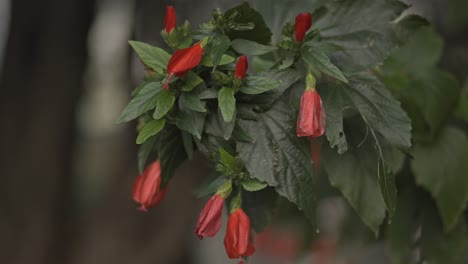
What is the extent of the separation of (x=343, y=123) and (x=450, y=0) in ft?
4.51

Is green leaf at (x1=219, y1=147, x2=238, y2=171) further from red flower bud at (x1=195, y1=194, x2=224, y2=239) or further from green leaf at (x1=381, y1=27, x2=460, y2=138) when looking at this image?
green leaf at (x1=381, y1=27, x2=460, y2=138)

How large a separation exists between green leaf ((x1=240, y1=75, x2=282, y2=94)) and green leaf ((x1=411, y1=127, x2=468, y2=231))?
0.44 meters

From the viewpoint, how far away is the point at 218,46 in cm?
81

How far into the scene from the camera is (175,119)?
0.85 m

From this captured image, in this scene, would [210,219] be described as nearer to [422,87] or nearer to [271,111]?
[271,111]

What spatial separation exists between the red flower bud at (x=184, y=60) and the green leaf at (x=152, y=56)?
0.06 metres

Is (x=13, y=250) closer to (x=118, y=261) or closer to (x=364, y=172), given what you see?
(x=118, y=261)

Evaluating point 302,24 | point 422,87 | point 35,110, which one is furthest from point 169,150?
point 35,110

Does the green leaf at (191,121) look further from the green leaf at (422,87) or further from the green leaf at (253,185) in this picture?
the green leaf at (422,87)

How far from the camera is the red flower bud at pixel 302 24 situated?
0.85 m

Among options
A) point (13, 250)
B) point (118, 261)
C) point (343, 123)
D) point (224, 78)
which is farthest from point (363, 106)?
point (118, 261)

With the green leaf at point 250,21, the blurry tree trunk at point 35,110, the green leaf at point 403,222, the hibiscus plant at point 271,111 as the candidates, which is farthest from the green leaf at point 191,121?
Result: the blurry tree trunk at point 35,110

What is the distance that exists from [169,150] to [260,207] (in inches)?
5.6

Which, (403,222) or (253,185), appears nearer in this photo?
(253,185)
